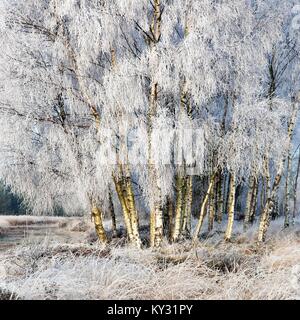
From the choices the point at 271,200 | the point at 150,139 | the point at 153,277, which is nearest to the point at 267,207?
the point at 271,200

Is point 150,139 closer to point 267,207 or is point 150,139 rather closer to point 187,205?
point 187,205

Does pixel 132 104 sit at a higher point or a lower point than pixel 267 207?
higher

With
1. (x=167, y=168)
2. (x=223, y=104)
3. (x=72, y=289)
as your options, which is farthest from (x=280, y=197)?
(x=72, y=289)

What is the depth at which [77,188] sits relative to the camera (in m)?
9.47

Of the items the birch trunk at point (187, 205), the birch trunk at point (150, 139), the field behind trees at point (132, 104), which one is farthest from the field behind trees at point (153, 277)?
the birch trunk at point (187, 205)

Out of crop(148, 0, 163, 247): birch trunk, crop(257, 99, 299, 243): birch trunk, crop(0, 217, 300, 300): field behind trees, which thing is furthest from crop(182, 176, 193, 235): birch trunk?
crop(0, 217, 300, 300): field behind trees

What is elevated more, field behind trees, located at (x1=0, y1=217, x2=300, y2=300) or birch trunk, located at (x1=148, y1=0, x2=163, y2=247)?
birch trunk, located at (x1=148, y1=0, x2=163, y2=247)

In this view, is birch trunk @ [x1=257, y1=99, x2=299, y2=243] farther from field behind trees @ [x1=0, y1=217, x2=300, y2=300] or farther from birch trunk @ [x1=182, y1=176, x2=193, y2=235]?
field behind trees @ [x1=0, y1=217, x2=300, y2=300]

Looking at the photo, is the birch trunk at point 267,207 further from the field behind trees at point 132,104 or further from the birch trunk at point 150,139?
the birch trunk at point 150,139

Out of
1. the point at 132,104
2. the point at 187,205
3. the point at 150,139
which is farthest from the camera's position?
the point at 187,205

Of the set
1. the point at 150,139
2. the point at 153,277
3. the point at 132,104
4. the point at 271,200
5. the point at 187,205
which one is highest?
the point at 132,104

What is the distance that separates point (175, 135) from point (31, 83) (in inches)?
127

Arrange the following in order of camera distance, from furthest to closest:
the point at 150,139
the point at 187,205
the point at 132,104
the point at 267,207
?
the point at 187,205 < the point at 267,207 < the point at 132,104 < the point at 150,139
